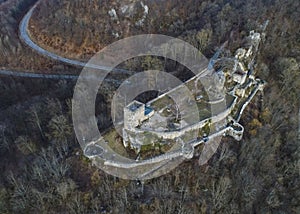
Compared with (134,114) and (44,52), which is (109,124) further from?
(44,52)

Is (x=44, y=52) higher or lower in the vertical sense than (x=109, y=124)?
lower

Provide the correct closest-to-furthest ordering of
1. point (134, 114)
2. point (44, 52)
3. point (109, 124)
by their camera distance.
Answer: point (134, 114) < point (109, 124) < point (44, 52)

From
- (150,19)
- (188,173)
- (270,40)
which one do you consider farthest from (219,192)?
(150,19)

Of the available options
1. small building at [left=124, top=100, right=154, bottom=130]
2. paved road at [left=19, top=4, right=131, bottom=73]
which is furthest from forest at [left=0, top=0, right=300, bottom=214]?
small building at [left=124, top=100, right=154, bottom=130]

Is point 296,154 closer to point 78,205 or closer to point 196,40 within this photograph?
point 196,40

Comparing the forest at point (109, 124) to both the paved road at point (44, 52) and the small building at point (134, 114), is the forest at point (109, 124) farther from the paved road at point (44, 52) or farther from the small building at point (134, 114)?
the small building at point (134, 114)

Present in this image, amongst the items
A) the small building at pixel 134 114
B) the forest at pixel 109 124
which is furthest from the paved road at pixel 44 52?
the small building at pixel 134 114

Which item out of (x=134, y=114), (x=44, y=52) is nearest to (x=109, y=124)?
(x=134, y=114)

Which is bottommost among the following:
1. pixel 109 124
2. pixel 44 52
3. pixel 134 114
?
pixel 44 52
